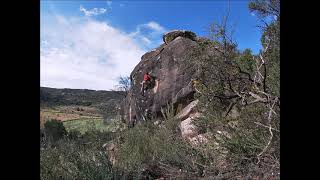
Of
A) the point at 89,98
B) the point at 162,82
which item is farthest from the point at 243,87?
the point at 89,98

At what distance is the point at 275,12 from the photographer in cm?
620

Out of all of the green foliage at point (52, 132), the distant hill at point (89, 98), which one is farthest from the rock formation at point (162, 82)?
the green foliage at point (52, 132)

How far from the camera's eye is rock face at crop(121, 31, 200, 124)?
44.3 feet

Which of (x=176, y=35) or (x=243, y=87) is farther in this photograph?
(x=176, y=35)

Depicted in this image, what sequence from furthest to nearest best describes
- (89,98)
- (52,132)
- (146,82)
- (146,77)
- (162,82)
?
(89,98), (146,82), (146,77), (162,82), (52,132)

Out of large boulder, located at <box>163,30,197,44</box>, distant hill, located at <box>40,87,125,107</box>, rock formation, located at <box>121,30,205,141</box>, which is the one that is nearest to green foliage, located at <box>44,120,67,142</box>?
distant hill, located at <box>40,87,125,107</box>

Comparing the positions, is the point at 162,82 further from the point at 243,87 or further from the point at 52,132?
the point at 243,87

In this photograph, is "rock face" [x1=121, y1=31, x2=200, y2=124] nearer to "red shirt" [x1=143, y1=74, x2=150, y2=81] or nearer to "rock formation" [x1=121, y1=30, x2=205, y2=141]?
"rock formation" [x1=121, y1=30, x2=205, y2=141]

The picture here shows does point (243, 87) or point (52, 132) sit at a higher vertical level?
point (243, 87)

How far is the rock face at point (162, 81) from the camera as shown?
13.5 metres

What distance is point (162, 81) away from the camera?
47.9 ft

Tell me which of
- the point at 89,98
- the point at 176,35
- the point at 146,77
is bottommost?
the point at 89,98
